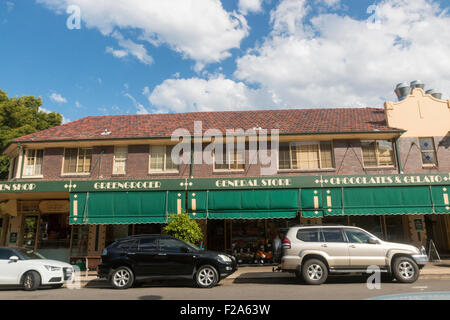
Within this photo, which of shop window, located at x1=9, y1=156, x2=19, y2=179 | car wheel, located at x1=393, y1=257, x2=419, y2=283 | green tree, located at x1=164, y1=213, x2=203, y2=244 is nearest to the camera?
car wheel, located at x1=393, y1=257, x2=419, y2=283

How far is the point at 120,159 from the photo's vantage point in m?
17.9

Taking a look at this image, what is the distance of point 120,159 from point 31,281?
8.42 m

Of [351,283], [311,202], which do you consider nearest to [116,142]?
[311,202]

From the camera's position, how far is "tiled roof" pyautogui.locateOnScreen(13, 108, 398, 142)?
1788cm

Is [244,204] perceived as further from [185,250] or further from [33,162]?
[33,162]

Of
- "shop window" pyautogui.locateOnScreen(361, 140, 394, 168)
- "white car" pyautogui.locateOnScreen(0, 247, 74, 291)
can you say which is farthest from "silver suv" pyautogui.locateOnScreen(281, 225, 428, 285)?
"shop window" pyautogui.locateOnScreen(361, 140, 394, 168)

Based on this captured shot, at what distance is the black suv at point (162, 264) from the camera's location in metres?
10.2

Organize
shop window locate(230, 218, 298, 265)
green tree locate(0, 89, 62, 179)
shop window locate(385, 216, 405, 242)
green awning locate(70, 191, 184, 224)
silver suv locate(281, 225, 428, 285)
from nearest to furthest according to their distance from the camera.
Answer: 1. silver suv locate(281, 225, 428, 285)
2. green awning locate(70, 191, 184, 224)
3. shop window locate(230, 218, 298, 265)
4. shop window locate(385, 216, 405, 242)
5. green tree locate(0, 89, 62, 179)

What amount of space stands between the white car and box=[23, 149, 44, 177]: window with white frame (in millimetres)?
7869

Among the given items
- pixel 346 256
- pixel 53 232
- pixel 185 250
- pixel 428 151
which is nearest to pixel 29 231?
pixel 53 232

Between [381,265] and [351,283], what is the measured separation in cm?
106

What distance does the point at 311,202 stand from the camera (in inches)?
571

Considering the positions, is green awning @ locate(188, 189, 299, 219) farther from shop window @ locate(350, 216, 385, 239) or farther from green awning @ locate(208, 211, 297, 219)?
shop window @ locate(350, 216, 385, 239)
